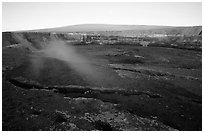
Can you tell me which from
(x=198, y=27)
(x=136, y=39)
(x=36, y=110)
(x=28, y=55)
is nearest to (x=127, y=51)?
(x=136, y=39)

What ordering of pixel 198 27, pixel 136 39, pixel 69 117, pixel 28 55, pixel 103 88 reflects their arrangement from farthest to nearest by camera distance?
pixel 198 27 → pixel 136 39 → pixel 28 55 → pixel 103 88 → pixel 69 117

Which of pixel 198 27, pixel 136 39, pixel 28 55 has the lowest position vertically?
pixel 28 55

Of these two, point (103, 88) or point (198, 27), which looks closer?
point (103, 88)

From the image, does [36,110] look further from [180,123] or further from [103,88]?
[180,123]

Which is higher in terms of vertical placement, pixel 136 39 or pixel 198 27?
pixel 198 27

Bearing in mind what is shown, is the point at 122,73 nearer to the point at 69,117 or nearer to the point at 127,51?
the point at 127,51

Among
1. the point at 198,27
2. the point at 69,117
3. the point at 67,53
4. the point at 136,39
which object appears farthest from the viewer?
the point at 198,27

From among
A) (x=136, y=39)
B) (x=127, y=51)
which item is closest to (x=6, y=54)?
(x=127, y=51)
